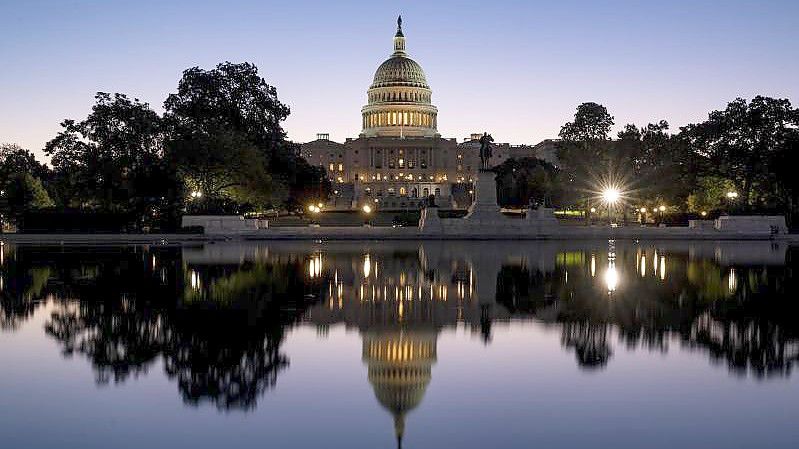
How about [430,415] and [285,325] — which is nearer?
[430,415]

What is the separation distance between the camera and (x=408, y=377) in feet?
37.0

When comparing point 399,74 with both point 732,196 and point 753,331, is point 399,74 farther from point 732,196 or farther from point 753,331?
point 753,331

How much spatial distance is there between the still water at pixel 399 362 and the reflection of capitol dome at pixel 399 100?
151 metres

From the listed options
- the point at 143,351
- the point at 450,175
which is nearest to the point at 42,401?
the point at 143,351

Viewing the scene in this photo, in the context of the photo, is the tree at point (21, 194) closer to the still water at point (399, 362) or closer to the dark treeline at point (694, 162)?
the dark treeline at point (694, 162)

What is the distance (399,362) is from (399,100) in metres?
163

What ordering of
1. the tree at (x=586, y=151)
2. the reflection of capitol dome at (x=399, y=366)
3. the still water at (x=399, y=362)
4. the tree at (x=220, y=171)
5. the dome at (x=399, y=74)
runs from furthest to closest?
the dome at (x=399, y=74)
the tree at (x=586, y=151)
the tree at (x=220, y=171)
the reflection of capitol dome at (x=399, y=366)
the still water at (x=399, y=362)

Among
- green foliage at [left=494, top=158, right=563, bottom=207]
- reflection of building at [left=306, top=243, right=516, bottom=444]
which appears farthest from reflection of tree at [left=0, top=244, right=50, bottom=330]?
green foliage at [left=494, top=158, right=563, bottom=207]

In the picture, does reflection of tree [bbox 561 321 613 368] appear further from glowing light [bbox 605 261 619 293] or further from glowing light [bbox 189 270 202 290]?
glowing light [bbox 189 270 202 290]

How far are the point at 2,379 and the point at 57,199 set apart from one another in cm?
6869

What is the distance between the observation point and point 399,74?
172 metres

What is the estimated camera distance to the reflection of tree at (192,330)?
1120 centimetres

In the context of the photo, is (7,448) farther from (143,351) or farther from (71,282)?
(71,282)

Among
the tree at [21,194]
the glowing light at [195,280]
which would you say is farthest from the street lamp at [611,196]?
the glowing light at [195,280]
